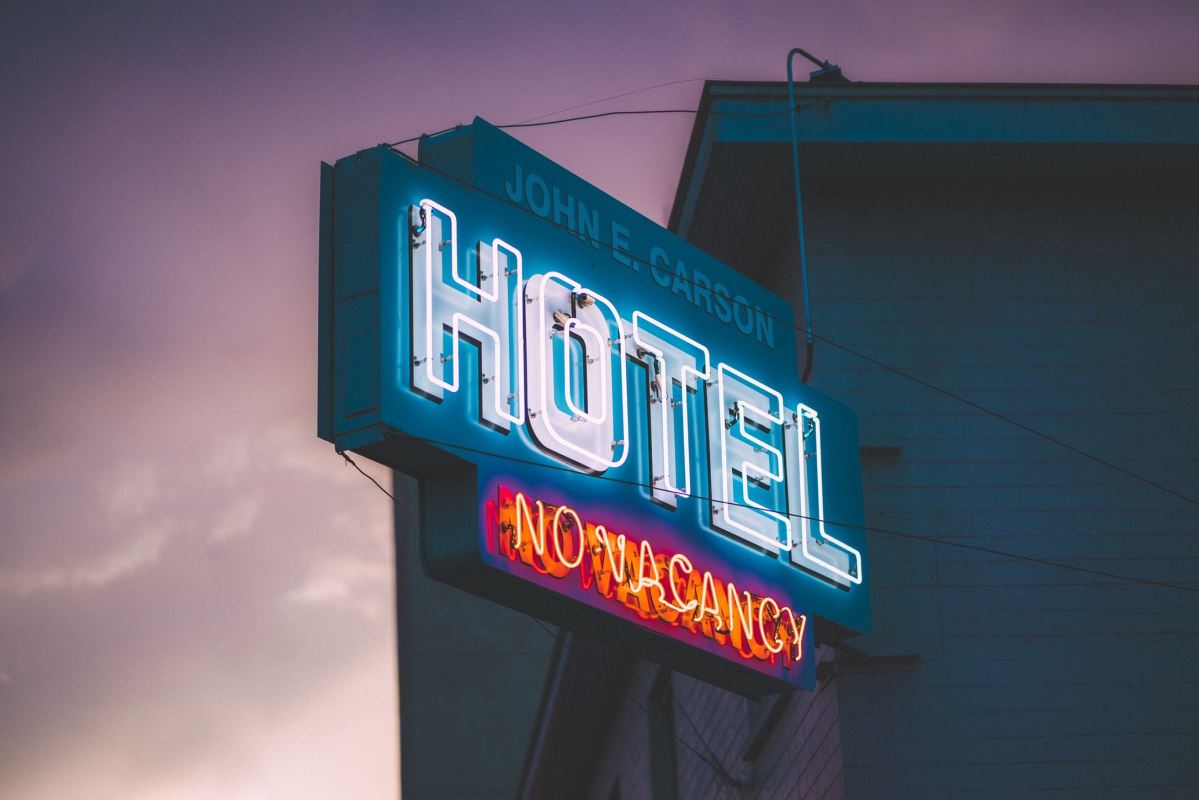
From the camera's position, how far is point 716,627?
42.3ft

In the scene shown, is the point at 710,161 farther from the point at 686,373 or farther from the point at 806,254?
the point at 686,373

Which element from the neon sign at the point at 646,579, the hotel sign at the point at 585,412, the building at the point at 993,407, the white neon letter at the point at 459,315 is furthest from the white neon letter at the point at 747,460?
the white neon letter at the point at 459,315

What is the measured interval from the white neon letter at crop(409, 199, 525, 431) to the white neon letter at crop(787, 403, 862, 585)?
118 inches

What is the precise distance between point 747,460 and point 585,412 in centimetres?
179

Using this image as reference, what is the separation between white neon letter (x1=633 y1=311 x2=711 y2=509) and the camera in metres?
13.0

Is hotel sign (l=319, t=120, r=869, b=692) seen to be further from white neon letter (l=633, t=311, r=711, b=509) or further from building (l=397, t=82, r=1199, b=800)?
building (l=397, t=82, r=1199, b=800)

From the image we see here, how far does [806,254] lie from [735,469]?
3.15 meters

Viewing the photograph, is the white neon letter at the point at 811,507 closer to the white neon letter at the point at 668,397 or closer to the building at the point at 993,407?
the building at the point at 993,407

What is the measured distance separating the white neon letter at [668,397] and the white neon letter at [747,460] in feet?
0.88

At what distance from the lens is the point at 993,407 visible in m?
15.8

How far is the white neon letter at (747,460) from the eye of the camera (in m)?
13.5

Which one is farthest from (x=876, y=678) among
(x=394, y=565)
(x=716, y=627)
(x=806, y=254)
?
(x=394, y=565)

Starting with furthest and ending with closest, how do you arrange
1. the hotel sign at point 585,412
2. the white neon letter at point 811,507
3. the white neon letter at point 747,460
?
the white neon letter at point 811,507, the white neon letter at point 747,460, the hotel sign at point 585,412

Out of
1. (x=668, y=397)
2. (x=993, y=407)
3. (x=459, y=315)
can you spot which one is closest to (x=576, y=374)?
(x=668, y=397)
